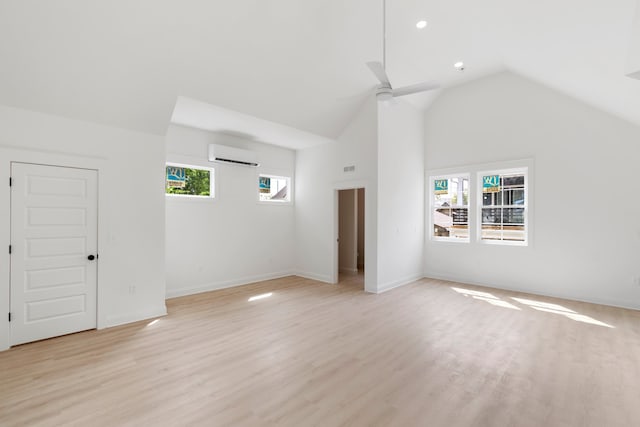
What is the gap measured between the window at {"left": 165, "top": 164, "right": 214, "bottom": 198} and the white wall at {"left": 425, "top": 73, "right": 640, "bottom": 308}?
5.07 meters

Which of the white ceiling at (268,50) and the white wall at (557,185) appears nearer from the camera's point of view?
the white ceiling at (268,50)

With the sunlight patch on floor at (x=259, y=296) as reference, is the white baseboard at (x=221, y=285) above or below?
above

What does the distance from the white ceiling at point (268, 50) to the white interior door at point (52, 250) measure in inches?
33.9

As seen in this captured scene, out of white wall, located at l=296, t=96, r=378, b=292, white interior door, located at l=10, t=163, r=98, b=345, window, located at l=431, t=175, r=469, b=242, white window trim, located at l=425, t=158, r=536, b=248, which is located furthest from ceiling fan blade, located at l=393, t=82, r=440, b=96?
white interior door, located at l=10, t=163, r=98, b=345

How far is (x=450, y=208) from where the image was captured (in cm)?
666

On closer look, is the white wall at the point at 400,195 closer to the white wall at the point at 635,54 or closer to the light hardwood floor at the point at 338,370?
the light hardwood floor at the point at 338,370

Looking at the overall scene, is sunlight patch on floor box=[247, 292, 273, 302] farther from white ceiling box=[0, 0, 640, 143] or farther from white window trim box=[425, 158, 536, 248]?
white window trim box=[425, 158, 536, 248]

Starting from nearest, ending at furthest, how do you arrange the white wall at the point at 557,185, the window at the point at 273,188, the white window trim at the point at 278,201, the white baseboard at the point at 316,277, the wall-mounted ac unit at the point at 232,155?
1. the white wall at the point at 557,185
2. the wall-mounted ac unit at the point at 232,155
3. the white baseboard at the point at 316,277
4. the white window trim at the point at 278,201
5. the window at the point at 273,188

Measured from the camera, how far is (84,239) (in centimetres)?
376

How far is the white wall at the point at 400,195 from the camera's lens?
5.69 meters

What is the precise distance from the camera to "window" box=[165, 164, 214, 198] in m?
5.38

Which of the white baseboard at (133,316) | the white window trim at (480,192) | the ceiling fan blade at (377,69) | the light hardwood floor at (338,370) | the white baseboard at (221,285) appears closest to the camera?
the light hardwood floor at (338,370)

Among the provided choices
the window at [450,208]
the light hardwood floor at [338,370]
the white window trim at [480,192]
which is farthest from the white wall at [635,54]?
the window at [450,208]

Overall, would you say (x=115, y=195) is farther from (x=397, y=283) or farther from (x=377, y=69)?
(x=397, y=283)
